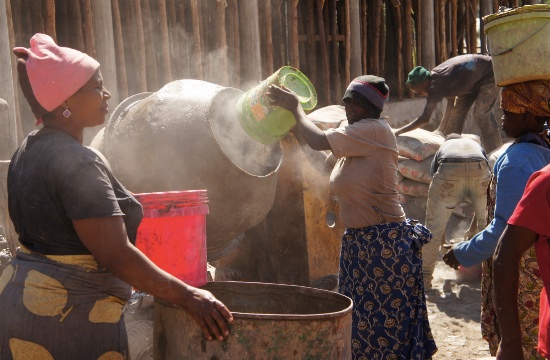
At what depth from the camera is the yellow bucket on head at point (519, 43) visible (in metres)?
3.23

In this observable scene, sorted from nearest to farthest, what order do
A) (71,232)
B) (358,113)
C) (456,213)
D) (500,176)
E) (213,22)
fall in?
1. (71,232)
2. (500,176)
3. (358,113)
4. (213,22)
5. (456,213)

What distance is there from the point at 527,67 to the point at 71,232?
2084 millimetres

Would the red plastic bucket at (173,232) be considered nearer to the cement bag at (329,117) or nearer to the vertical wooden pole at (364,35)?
the cement bag at (329,117)

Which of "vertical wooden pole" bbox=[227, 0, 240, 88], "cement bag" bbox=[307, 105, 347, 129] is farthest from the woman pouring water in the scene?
"vertical wooden pole" bbox=[227, 0, 240, 88]

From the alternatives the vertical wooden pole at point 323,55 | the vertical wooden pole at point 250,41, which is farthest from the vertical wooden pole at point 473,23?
the vertical wooden pole at point 250,41

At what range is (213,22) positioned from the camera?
749cm

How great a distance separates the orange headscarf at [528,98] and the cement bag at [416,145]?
5249 mm

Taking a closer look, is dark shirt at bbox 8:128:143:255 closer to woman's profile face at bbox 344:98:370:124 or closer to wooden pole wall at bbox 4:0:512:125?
woman's profile face at bbox 344:98:370:124

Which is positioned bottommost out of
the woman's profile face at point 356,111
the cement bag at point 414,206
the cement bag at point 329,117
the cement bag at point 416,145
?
the cement bag at point 414,206

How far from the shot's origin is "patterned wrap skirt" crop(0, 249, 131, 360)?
88.8 inches

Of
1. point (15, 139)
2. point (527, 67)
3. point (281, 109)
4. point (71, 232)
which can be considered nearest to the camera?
point (71, 232)

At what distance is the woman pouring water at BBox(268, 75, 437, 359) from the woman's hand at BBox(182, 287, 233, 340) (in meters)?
1.72

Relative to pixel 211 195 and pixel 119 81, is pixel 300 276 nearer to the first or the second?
pixel 211 195

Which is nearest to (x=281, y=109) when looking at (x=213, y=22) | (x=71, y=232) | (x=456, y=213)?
(x=71, y=232)
